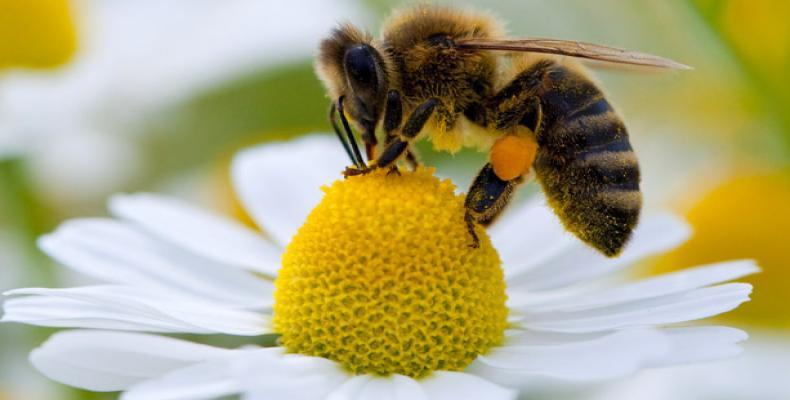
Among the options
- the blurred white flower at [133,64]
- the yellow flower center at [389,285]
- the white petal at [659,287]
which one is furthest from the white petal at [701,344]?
the blurred white flower at [133,64]

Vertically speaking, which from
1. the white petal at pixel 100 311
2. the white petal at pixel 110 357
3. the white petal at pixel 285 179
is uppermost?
the white petal at pixel 285 179

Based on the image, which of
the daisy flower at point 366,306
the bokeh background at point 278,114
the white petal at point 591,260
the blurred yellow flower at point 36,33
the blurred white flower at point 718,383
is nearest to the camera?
the daisy flower at point 366,306

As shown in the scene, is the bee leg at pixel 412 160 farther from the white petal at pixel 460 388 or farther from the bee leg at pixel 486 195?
the white petal at pixel 460 388

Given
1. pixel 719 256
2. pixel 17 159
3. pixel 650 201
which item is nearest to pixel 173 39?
pixel 17 159

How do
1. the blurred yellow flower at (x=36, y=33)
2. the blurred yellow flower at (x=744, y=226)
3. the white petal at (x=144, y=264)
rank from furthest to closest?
the blurred yellow flower at (x=36, y=33), the blurred yellow flower at (x=744, y=226), the white petal at (x=144, y=264)

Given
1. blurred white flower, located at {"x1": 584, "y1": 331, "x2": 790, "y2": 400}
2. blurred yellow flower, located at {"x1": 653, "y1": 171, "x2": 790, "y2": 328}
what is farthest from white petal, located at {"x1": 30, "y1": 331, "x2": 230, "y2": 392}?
blurred yellow flower, located at {"x1": 653, "y1": 171, "x2": 790, "y2": 328}

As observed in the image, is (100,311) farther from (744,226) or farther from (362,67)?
(744,226)

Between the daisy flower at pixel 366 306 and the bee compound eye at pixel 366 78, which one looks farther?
the bee compound eye at pixel 366 78
